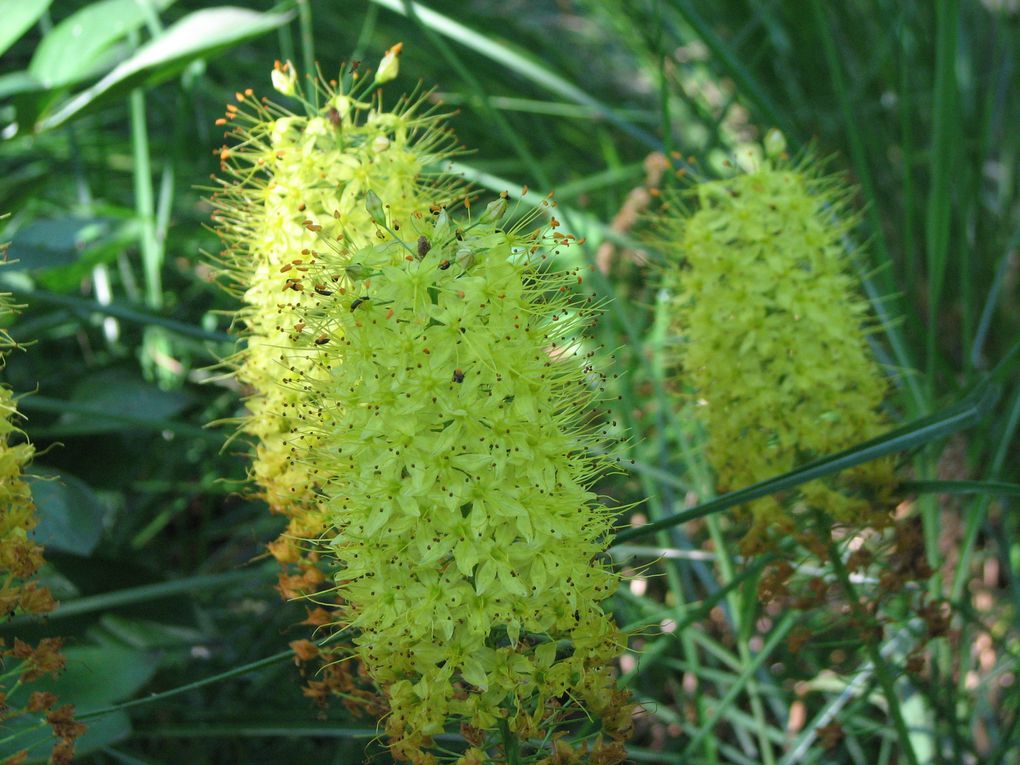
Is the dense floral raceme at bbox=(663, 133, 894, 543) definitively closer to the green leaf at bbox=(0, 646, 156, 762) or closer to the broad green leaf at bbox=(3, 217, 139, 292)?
the green leaf at bbox=(0, 646, 156, 762)

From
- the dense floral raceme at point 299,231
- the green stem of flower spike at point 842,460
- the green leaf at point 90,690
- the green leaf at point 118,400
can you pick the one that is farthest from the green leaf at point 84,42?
the green stem of flower spike at point 842,460

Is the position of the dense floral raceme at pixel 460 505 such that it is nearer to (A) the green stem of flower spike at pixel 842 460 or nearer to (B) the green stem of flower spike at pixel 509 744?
(B) the green stem of flower spike at pixel 509 744

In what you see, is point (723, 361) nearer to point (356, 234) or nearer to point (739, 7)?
point (356, 234)

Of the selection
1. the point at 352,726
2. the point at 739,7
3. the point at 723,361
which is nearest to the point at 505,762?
the point at 352,726

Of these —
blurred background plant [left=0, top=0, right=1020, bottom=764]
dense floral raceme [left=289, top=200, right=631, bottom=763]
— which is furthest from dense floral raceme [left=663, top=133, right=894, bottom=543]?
dense floral raceme [left=289, top=200, right=631, bottom=763]

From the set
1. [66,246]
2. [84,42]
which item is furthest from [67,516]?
[84,42]

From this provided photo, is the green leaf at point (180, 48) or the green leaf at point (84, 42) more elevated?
the green leaf at point (84, 42)

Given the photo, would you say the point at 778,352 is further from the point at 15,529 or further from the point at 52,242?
the point at 52,242

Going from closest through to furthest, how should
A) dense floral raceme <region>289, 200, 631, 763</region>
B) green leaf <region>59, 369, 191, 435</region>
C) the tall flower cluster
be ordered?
dense floral raceme <region>289, 200, 631, 763</region>, the tall flower cluster, green leaf <region>59, 369, 191, 435</region>
